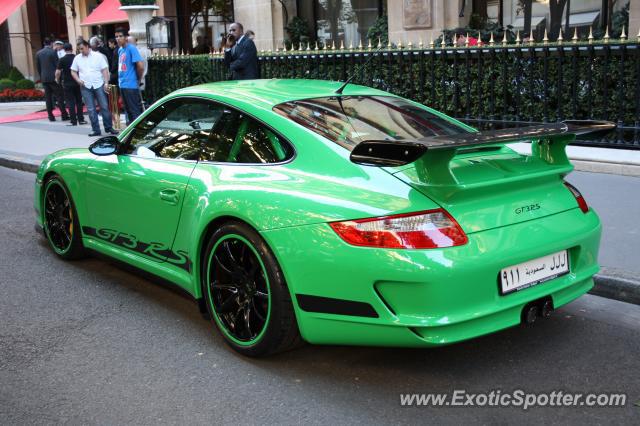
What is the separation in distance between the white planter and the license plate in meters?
13.2

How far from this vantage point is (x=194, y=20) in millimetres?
24250

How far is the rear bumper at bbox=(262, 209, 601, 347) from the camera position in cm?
336

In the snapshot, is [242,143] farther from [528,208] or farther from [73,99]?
[73,99]

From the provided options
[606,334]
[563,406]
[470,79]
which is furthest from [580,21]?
[563,406]

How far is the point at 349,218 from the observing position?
3508mm

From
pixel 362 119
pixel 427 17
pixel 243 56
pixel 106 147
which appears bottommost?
pixel 106 147

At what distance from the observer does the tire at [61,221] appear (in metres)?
5.71

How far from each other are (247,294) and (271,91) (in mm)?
1300

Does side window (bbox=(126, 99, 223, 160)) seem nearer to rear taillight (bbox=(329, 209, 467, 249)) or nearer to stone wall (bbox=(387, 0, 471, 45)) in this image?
rear taillight (bbox=(329, 209, 467, 249))

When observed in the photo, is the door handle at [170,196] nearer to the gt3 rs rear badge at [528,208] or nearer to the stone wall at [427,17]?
the gt3 rs rear badge at [528,208]

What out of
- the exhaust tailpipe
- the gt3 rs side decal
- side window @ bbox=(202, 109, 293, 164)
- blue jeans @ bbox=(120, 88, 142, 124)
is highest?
side window @ bbox=(202, 109, 293, 164)

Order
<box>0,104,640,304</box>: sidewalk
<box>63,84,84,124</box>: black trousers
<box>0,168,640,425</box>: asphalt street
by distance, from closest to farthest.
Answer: <box>0,168,640,425</box>: asphalt street → <box>0,104,640,304</box>: sidewalk → <box>63,84,84,124</box>: black trousers

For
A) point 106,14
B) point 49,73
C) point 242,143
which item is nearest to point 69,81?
point 49,73

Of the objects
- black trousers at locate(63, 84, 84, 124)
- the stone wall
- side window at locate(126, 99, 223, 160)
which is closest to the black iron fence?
the stone wall
